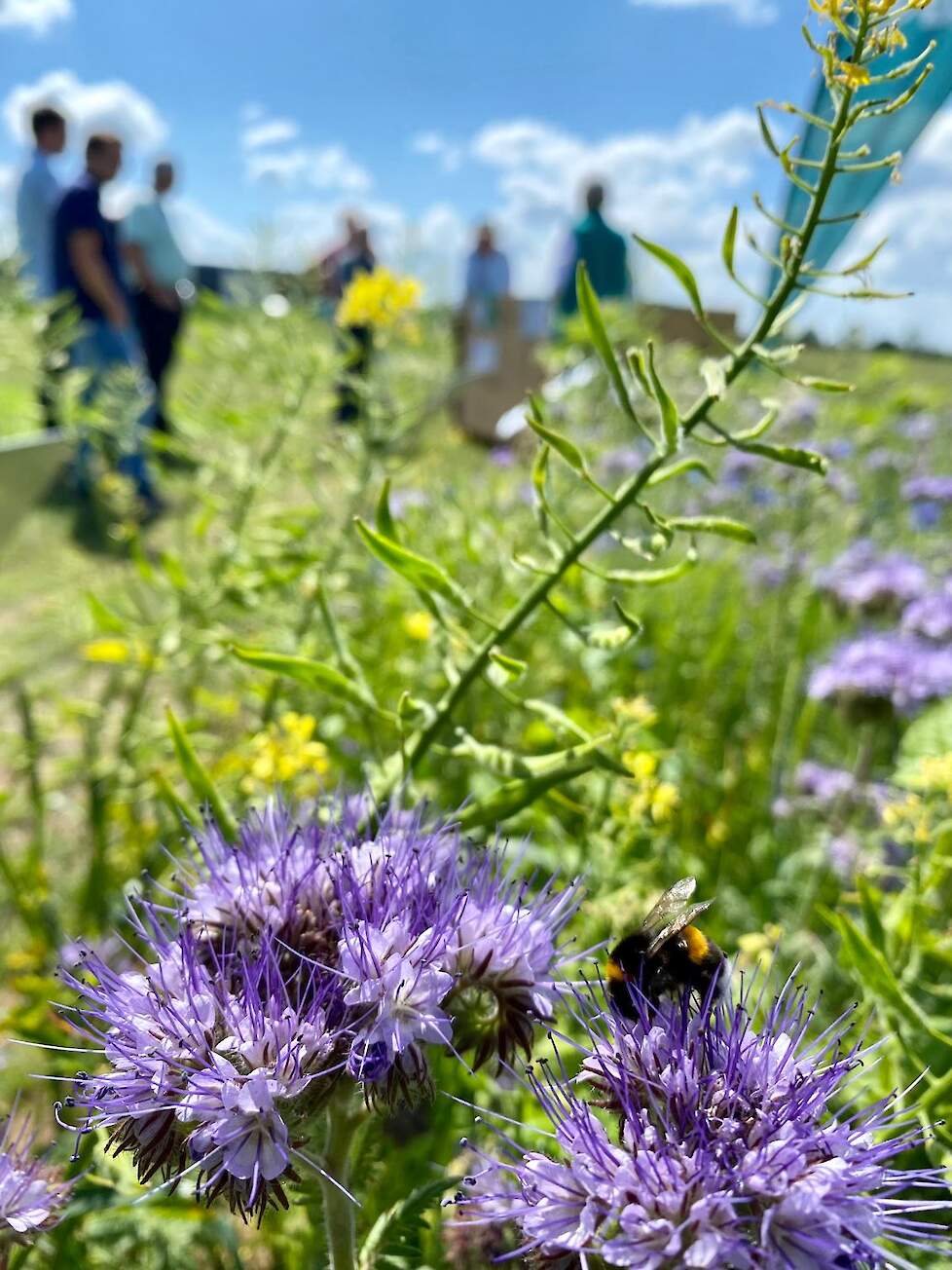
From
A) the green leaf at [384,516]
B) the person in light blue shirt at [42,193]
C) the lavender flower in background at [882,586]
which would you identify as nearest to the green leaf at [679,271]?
the green leaf at [384,516]

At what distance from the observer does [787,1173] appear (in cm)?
80

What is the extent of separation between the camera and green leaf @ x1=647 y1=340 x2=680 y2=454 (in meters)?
1.10

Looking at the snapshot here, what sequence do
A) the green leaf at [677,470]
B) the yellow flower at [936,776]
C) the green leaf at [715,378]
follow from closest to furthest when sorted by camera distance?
the green leaf at [715,378]
the green leaf at [677,470]
the yellow flower at [936,776]

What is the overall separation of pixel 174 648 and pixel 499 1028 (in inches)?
55.2

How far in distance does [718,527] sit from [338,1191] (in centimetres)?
81

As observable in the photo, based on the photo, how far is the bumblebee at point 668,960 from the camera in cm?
98

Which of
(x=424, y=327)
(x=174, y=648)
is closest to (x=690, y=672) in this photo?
(x=424, y=327)

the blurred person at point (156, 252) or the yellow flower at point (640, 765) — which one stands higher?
the blurred person at point (156, 252)

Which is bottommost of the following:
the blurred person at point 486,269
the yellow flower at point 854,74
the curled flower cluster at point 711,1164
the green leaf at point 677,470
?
the curled flower cluster at point 711,1164

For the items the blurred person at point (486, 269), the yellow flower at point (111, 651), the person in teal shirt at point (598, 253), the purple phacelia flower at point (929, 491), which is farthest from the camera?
the blurred person at point (486, 269)

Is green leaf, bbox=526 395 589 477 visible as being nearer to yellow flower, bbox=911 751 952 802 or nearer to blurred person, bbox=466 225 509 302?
yellow flower, bbox=911 751 952 802

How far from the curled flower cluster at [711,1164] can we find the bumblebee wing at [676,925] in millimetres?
57

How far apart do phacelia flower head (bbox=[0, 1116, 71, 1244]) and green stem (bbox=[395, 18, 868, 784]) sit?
0.57m

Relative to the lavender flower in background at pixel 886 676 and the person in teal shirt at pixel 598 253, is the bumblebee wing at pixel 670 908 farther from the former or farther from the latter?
the person in teal shirt at pixel 598 253
